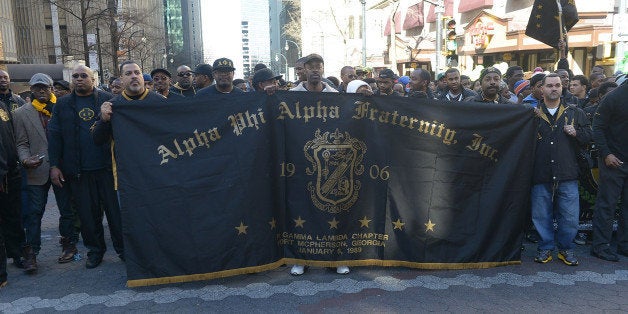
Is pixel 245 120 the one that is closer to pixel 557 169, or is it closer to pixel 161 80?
pixel 161 80

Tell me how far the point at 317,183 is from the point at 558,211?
2.65m

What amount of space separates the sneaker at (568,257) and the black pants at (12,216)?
577cm

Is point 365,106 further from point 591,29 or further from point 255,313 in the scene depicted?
point 591,29

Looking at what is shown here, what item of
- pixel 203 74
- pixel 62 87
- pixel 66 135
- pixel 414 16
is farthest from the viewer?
pixel 414 16

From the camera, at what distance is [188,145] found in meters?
4.78

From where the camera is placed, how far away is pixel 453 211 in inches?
201

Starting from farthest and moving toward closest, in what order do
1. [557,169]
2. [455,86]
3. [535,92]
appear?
[455,86] < [535,92] < [557,169]

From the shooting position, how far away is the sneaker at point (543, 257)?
17.9 feet

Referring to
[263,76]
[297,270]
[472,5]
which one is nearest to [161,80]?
[263,76]

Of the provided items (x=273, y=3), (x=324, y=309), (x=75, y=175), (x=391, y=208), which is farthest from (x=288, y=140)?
(x=273, y=3)

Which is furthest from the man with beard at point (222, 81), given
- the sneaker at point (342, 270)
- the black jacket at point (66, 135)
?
the sneaker at point (342, 270)

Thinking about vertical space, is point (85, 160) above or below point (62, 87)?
below

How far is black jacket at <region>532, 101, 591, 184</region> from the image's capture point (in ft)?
17.6

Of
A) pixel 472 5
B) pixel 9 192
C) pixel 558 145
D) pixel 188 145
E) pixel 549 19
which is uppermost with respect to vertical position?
pixel 472 5
